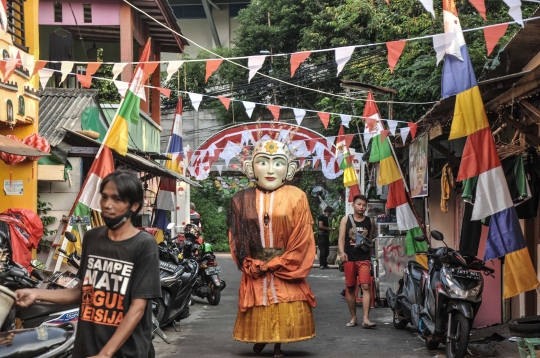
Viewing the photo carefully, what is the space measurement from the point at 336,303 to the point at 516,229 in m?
8.07

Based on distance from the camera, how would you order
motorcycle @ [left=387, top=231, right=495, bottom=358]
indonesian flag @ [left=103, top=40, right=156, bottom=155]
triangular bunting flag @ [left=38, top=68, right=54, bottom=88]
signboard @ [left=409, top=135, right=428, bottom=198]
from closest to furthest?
motorcycle @ [left=387, top=231, right=495, bottom=358] → indonesian flag @ [left=103, top=40, right=156, bottom=155] → triangular bunting flag @ [left=38, top=68, right=54, bottom=88] → signboard @ [left=409, top=135, right=428, bottom=198]

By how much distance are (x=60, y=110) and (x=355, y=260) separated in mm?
6721

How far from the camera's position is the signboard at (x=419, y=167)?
13586 millimetres

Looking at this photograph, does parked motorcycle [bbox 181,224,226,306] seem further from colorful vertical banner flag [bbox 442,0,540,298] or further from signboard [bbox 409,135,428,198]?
colorful vertical banner flag [bbox 442,0,540,298]

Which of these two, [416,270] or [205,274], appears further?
[205,274]

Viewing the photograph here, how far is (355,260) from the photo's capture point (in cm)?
1267

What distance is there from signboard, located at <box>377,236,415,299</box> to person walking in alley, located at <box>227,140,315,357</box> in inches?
196

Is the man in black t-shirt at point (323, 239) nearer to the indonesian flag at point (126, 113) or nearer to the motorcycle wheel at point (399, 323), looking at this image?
the motorcycle wheel at point (399, 323)

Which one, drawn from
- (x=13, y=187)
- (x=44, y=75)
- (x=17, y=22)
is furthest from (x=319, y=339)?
(x=17, y=22)

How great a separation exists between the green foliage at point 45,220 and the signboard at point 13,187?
0.68 meters

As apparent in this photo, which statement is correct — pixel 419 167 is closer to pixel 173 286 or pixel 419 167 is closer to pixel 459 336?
pixel 173 286

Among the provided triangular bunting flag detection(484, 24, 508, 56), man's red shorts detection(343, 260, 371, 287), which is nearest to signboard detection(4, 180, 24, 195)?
man's red shorts detection(343, 260, 371, 287)

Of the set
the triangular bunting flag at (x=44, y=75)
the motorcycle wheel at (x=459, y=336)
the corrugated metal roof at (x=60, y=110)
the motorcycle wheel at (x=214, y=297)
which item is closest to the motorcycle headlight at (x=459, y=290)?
the motorcycle wheel at (x=459, y=336)

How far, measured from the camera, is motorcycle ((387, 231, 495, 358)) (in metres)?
9.35
